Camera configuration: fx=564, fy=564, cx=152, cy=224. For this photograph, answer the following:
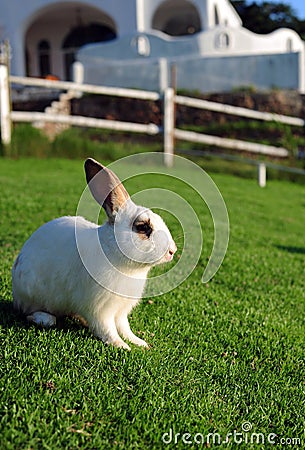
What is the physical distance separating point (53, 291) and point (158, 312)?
0.94 meters

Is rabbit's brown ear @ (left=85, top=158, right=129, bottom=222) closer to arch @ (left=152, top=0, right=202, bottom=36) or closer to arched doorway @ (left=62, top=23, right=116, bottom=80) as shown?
arch @ (left=152, top=0, right=202, bottom=36)

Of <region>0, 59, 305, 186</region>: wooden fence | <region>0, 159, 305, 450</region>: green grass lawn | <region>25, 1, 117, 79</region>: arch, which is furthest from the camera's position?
<region>25, 1, 117, 79</region>: arch

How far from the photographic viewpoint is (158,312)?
3652 millimetres

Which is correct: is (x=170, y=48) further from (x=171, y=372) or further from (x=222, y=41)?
(x=171, y=372)

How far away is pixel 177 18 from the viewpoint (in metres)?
24.4

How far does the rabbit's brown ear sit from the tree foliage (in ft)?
109

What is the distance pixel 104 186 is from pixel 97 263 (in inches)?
15.6

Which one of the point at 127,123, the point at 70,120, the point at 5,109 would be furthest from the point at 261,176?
the point at 5,109

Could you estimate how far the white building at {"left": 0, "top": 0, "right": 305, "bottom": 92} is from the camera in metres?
16.0

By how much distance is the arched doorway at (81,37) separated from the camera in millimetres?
24000

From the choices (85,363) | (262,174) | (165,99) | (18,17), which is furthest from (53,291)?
(18,17)

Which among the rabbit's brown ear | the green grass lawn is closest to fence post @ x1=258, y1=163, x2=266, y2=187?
the green grass lawn

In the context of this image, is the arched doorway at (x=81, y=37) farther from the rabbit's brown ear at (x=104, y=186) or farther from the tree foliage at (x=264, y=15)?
the rabbit's brown ear at (x=104, y=186)

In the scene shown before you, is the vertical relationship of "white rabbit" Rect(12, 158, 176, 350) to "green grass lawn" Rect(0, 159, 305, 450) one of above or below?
above
